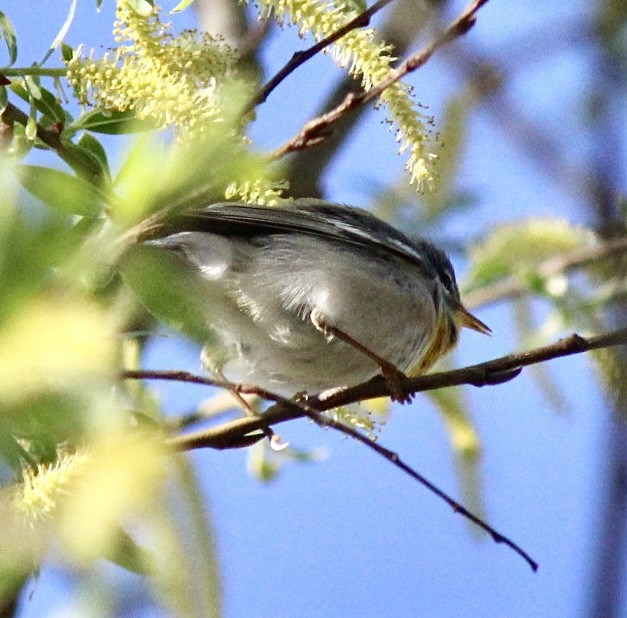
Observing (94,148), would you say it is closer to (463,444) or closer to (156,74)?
(156,74)

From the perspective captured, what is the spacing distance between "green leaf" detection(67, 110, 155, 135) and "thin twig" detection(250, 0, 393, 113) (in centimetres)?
34

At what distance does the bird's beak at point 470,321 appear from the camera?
11.1 ft

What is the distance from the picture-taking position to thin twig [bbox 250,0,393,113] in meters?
1.44

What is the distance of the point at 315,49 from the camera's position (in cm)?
150

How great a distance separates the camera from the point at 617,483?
1241 millimetres

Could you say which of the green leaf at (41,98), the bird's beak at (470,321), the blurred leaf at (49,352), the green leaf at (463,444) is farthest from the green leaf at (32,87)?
the bird's beak at (470,321)

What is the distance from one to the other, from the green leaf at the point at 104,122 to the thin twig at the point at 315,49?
1.11 ft

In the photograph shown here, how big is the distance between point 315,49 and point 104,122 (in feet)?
1.68

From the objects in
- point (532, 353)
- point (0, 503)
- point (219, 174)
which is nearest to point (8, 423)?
point (219, 174)

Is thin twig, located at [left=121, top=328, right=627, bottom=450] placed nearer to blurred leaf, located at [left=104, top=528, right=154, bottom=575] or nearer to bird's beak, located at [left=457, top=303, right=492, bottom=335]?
blurred leaf, located at [left=104, top=528, right=154, bottom=575]

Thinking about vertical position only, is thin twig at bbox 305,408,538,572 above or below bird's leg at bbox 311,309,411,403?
below

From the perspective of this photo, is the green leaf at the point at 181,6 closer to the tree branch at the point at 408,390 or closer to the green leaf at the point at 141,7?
the green leaf at the point at 141,7

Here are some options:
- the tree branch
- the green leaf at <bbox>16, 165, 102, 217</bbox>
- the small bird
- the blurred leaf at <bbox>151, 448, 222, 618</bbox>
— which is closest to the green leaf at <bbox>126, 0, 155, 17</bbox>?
the green leaf at <bbox>16, 165, 102, 217</bbox>

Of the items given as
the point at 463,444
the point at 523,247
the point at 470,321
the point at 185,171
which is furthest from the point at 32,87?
the point at 470,321
